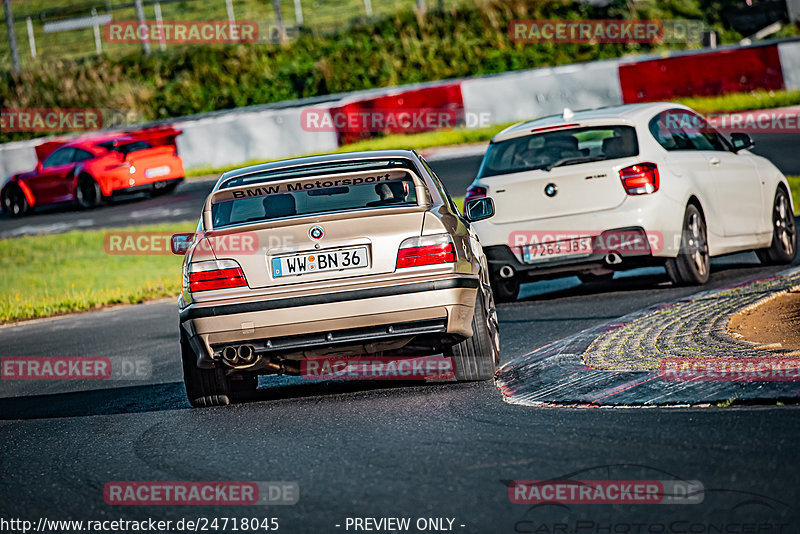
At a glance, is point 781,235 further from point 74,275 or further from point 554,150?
point 74,275

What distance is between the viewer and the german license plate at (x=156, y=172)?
83.0 ft

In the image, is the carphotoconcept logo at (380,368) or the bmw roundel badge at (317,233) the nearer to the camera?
the bmw roundel badge at (317,233)

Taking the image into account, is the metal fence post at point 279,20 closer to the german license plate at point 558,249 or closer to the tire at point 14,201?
the tire at point 14,201

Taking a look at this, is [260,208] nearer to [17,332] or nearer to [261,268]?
[261,268]

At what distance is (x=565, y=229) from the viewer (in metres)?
11.0

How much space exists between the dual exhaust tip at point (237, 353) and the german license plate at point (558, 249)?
4324 millimetres

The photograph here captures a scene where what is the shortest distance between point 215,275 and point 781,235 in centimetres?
702

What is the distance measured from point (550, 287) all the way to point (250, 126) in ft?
52.9

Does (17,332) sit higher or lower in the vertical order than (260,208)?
Result: lower

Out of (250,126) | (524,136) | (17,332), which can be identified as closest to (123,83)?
(250,126)

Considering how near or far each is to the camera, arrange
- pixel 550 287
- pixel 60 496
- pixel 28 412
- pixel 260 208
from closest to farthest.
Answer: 1. pixel 60 496
2. pixel 260 208
3. pixel 28 412
4. pixel 550 287

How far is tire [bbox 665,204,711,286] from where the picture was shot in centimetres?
1111
